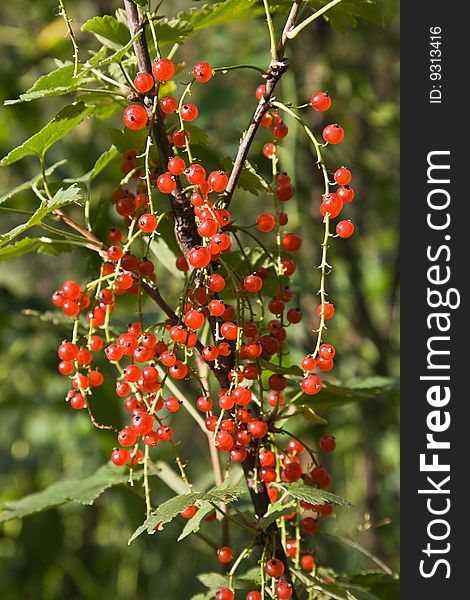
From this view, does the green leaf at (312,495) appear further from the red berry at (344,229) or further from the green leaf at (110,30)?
the green leaf at (110,30)

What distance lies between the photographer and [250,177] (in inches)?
26.6

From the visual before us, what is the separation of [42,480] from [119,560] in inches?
11.5

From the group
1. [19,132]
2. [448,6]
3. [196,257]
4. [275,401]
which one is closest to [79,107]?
[196,257]

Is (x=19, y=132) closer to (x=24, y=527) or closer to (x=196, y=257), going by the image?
(x=24, y=527)

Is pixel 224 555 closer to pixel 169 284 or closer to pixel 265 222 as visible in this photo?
pixel 265 222

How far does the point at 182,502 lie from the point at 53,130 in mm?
320

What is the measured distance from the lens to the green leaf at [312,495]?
580 millimetres

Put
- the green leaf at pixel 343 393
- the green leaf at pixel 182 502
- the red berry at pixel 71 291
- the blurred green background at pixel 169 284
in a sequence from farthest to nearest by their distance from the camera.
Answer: the blurred green background at pixel 169 284 → the green leaf at pixel 343 393 → the red berry at pixel 71 291 → the green leaf at pixel 182 502

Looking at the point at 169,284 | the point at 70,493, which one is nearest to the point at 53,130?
the point at 70,493

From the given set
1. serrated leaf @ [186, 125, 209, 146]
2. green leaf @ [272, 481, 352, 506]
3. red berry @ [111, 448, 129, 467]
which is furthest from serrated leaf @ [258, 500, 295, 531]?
serrated leaf @ [186, 125, 209, 146]

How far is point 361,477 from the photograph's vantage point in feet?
6.76

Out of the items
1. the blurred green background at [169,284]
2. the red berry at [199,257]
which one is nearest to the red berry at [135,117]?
the red berry at [199,257]

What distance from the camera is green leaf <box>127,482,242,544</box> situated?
22.0 inches

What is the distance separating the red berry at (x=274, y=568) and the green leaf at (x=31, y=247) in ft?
1.02
